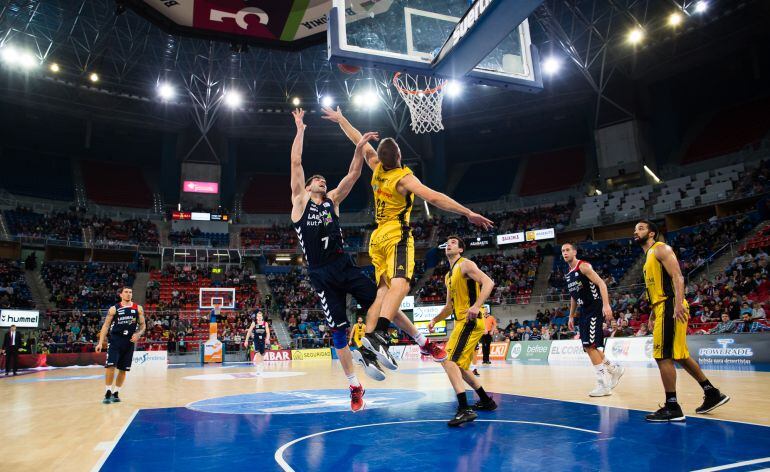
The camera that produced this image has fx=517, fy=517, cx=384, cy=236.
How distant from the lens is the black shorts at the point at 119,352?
9633 millimetres

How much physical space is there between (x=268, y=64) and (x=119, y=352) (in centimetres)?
2873

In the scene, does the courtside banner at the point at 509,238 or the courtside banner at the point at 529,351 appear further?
the courtside banner at the point at 509,238

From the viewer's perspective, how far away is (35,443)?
548 centimetres

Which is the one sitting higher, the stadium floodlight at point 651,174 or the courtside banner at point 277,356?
the stadium floodlight at point 651,174

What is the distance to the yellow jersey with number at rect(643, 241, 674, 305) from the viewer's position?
638 centimetres

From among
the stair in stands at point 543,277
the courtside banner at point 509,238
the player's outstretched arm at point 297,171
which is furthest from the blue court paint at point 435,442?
the courtside banner at point 509,238

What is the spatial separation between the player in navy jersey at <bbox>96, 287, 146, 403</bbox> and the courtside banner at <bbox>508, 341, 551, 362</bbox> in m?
15.2

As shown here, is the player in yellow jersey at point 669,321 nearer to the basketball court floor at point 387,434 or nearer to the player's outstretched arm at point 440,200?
the basketball court floor at point 387,434

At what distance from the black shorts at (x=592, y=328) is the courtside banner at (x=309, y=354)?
19.1 metres

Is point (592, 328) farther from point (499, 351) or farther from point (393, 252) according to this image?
point (499, 351)

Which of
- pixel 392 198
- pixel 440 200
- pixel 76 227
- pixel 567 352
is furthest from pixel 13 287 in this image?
pixel 440 200

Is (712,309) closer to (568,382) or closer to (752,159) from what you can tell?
(568,382)

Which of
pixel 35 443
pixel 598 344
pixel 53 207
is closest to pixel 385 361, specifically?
pixel 35 443

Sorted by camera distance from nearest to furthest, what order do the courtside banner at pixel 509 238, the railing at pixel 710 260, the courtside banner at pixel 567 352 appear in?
the courtside banner at pixel 567 352 → the railing at pixel 710 260 → the courtside banner at pixel 509 238
